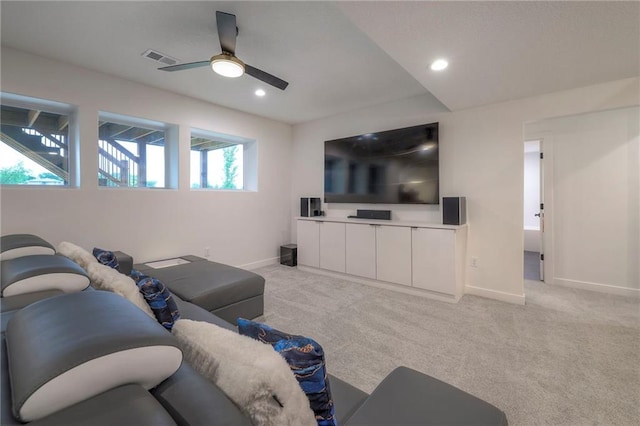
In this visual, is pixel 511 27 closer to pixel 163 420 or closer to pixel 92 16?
pixel 163 420

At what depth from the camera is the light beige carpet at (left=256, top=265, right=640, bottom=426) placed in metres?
1.63

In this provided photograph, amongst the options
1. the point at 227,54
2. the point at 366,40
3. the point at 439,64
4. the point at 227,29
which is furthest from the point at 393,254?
the point at 227,29

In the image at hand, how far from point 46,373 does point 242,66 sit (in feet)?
7.19

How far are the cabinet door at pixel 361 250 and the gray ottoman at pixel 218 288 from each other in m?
1.63

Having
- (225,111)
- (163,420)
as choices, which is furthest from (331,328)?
(225,111)

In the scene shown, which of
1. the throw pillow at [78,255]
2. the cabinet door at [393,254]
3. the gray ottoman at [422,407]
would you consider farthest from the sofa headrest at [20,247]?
the cabinet door at [393,254]

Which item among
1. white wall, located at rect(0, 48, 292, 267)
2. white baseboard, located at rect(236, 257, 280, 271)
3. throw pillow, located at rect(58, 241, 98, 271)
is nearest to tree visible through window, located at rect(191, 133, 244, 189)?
white wall, located at rect(0, 48, 292, 267)

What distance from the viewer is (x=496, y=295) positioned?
3.23 meters

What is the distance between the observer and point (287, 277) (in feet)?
13.2

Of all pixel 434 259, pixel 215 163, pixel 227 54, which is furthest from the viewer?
pixel 215 163

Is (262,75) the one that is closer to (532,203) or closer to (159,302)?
(159,302)

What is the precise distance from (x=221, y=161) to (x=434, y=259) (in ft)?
11.2

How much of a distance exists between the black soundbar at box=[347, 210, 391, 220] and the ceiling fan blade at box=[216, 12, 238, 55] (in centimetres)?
266

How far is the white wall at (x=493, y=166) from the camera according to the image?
2855mm
